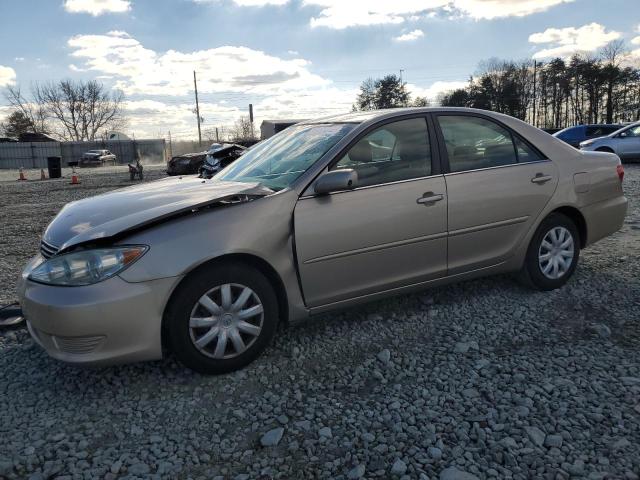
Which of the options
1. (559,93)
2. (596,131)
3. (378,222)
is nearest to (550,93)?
(559,93)

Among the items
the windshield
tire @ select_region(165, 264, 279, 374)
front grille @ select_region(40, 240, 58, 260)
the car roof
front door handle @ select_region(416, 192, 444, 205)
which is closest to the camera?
tire @ select_region(165, 264, 279, 374)

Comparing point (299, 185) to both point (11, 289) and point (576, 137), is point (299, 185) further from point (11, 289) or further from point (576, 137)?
point (576, 137)

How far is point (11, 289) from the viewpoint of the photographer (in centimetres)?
496

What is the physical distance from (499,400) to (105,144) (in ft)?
174

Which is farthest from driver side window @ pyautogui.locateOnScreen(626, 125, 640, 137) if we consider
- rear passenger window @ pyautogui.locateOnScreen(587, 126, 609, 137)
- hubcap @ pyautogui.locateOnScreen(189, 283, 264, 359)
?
hubcap @ pyautogui.locateOnScreen(189, 283, 264, 359)

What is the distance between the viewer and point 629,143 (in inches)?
644

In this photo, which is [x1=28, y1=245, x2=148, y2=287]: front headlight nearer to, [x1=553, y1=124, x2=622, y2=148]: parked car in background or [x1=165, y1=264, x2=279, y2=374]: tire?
[x1=165, y1=264, x2=279, y2=374]: tire

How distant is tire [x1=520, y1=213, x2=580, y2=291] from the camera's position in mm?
4176

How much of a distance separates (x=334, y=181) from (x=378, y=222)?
17.2 inches

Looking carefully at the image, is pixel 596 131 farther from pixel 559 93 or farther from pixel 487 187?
pixel 559 93

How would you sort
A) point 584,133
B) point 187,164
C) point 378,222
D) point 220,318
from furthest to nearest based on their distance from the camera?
point 584,133
point 187,164
point 378,222
point 220,318

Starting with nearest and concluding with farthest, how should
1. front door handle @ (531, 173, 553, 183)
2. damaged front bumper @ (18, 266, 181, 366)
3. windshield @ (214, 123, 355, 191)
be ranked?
damaged front bumper @ (18, 266, 181, 366), windshield @ (214, 123, 355, 191), front door handle @ (531, 173, 553, 183)

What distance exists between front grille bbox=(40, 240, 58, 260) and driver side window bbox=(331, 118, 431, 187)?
1.73 metres

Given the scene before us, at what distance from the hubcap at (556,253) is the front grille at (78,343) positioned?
3325mm
